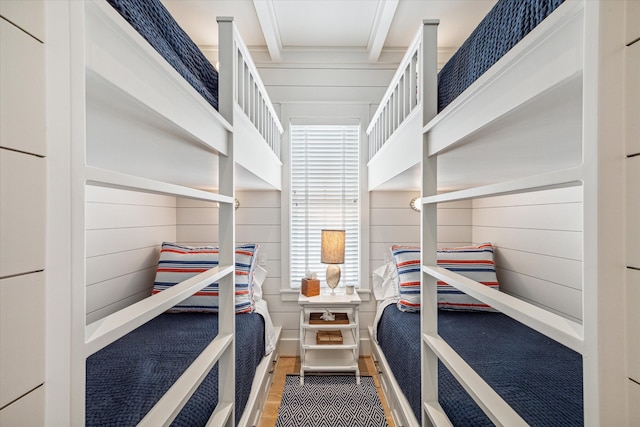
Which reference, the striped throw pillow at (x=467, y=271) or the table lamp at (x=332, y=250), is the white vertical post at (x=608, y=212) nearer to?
the striped throw pillow at (x=467, y=271)

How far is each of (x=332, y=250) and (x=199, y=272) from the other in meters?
1.05

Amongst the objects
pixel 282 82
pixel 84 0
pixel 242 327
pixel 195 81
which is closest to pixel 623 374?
pixel 84 0

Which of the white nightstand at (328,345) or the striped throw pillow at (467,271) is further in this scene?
the white nightstand at (328,345)

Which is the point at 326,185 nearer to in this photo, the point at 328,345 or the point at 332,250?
the point at 332,250

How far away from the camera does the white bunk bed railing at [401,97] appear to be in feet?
4.91

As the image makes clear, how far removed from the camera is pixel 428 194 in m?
1.31

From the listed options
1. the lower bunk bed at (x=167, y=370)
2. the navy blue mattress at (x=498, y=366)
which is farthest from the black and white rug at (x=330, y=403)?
the navy blue mattress at (x=498, y=366)

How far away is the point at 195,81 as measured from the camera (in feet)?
3.59

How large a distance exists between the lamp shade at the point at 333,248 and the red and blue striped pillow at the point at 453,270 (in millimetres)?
431

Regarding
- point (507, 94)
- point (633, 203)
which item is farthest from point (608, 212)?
point (507, 94)

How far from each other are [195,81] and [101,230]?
1.45 meters

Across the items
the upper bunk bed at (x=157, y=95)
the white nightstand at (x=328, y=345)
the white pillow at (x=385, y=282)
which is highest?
the upper bunk bed at (x=157, y=95)

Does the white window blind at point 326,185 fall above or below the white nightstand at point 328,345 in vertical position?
above

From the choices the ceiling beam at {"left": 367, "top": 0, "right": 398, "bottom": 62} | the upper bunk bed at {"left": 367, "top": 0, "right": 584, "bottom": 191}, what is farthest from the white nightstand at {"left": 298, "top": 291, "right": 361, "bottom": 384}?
the ceiling beam at {"left": 367, "top": 0, "right": 398, "bottom": 62}
